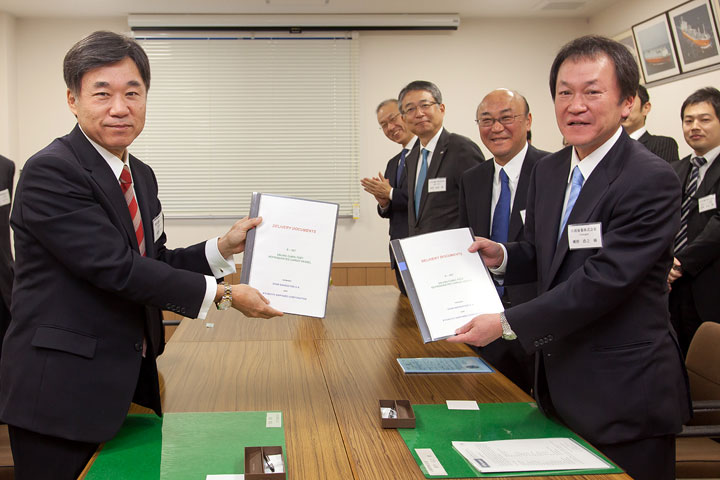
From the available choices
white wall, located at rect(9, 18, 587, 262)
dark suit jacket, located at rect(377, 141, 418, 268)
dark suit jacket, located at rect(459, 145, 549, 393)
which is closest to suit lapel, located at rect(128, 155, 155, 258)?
dark suit jacket, located at rect(459, 145, 549, 393)

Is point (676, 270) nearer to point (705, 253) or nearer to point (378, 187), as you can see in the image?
point (705, 253)

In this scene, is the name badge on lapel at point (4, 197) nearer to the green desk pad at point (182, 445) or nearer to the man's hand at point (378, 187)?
the green desk pad at point (182, 445)

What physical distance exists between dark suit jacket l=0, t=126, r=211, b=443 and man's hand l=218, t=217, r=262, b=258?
45 centimetres

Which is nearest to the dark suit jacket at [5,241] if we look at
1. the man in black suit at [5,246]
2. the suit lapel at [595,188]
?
the man in black suit at [5,246]

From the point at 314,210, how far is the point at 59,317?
3.08ft

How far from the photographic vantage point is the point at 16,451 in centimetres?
170

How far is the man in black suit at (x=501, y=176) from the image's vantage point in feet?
10.3

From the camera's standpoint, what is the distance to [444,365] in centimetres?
240

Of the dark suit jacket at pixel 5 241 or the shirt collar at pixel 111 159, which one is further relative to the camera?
the dark suit jacket at pixel 5 241

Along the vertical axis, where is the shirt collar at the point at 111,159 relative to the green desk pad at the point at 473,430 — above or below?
above

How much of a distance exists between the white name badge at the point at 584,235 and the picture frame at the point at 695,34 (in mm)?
4035

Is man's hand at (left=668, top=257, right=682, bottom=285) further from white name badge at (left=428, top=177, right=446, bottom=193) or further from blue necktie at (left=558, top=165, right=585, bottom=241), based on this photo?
blue necktie at (left=558, top=165, right=585, bottom=241)

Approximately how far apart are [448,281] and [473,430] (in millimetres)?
505

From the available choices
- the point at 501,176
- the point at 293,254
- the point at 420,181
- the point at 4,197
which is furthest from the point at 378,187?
the point at 293,254
